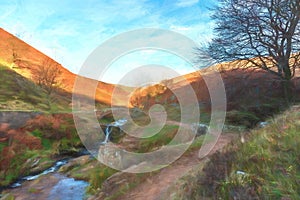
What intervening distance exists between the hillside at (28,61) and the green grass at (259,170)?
44.8m

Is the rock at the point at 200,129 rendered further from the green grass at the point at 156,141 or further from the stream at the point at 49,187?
the stream at the point at 49,187

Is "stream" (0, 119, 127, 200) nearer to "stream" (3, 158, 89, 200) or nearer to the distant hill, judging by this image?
"stream" (3, 158, 89, 200)

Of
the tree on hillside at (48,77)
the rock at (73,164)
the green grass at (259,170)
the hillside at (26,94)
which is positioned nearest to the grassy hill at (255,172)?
the green grass at (259,170)

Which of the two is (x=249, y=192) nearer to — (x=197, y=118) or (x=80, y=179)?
(x=80, y=179)

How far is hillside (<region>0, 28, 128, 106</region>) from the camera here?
5199 centimetres

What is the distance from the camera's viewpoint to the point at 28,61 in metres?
59.9

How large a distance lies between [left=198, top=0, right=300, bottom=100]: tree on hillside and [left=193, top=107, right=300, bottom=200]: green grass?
12297 millimetres

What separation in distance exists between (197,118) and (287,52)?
25.9 ft

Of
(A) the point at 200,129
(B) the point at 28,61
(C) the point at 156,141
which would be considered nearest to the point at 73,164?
(C) the point at 156,141

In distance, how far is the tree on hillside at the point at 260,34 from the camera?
1648cm

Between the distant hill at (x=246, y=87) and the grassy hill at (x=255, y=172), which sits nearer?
the grassy hill at (x=255, y=172)

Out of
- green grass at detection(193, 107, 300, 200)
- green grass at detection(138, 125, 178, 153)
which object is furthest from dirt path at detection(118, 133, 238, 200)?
green grass at detection(138, 125, 178, 153)

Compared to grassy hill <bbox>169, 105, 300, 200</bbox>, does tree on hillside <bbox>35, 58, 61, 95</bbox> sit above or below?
above

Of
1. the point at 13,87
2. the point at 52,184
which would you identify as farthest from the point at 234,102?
the point at 13,87
